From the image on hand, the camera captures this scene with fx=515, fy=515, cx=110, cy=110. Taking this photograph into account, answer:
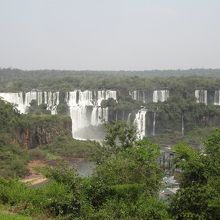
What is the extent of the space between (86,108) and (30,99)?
22.6 ft

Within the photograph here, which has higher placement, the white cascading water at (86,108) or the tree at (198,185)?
the tree at (198,185)

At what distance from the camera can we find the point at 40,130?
1946 inches

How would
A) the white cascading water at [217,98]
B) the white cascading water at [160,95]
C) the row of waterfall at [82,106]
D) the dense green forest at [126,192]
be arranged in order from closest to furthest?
the dense green forest at [126,192]
the row of waterfall at [82,106]
the white cascading water at [217,98]
the white cascading water at [160,95]

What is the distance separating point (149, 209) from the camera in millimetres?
12234

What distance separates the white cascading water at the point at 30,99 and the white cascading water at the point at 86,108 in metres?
1.82

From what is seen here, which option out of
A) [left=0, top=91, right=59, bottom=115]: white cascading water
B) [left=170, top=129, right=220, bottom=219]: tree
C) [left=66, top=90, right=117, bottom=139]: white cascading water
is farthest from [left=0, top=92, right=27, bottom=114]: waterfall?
[left=170, top=129, right=220, bottom=219]: tree

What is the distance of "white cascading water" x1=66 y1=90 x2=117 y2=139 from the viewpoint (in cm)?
5969

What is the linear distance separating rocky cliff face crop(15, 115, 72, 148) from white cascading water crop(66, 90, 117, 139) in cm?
726

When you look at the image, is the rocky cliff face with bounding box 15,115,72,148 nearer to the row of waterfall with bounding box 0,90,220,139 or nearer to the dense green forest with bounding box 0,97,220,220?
the row of waterfall with bounding box 0,90,220,139

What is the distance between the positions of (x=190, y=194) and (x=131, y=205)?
150cm

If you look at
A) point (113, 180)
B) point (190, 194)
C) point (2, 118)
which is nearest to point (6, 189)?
point (113, 180)

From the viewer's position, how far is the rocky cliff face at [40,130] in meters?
47.8

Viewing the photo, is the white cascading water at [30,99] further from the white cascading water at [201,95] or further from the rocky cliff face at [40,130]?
the white cascading water at [201,95]

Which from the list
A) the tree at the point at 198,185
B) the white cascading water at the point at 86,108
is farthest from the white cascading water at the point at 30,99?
the tree at the point at 198,185
